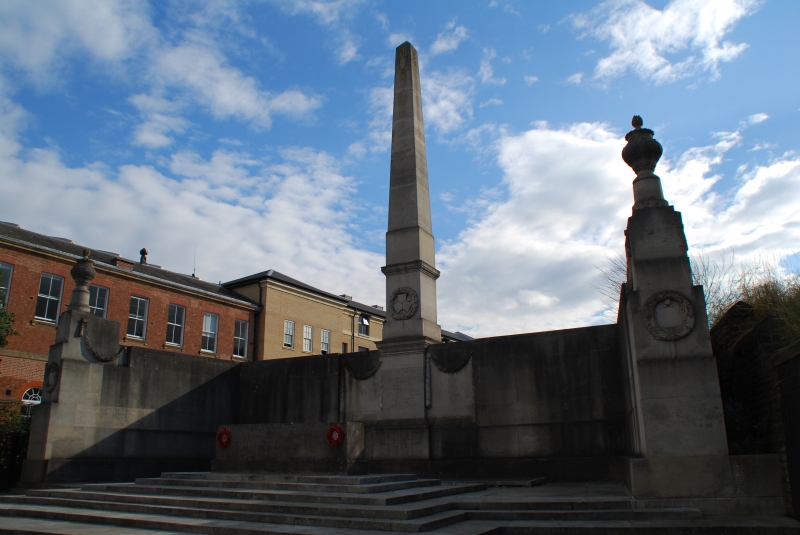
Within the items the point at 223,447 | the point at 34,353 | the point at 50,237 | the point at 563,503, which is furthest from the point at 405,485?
the point at 50,237

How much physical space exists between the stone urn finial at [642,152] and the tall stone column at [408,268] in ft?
20.2

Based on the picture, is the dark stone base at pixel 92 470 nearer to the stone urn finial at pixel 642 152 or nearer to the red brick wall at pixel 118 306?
the red brick wall at pixel 118 306

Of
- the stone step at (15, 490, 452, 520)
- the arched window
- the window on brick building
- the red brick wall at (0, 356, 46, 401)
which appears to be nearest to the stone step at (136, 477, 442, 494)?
the stone step at (15, 490, 452, 520)

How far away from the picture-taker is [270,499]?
963cm

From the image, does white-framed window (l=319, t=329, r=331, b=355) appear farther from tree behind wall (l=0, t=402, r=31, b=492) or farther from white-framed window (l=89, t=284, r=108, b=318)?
tree behind wall (l=0, t=402, r=31, b=492)

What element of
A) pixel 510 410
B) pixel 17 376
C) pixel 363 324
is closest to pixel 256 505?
pixel 510 410

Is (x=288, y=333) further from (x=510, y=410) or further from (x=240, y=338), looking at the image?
(x=510, y=410)

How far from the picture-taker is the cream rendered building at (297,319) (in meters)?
37.1

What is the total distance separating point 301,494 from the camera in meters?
9.38

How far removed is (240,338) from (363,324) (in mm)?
11951

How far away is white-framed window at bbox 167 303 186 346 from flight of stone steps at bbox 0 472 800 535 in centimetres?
2046

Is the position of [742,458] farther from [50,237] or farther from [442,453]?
[50,237]

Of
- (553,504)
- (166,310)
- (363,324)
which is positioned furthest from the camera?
(363,324)

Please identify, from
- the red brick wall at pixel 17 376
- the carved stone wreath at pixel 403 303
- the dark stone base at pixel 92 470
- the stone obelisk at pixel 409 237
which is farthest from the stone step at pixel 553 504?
the red brick wall at pixel 17 376
